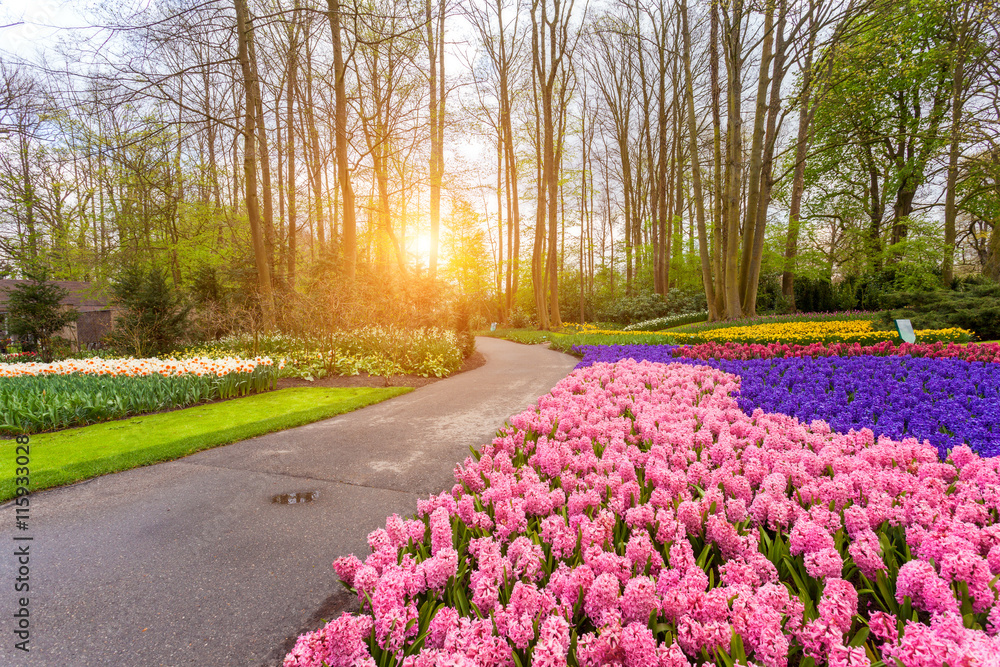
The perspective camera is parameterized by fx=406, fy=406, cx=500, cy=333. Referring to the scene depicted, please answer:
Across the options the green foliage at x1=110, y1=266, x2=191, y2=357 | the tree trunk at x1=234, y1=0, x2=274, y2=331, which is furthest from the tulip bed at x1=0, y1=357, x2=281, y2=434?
the tree trunk at x1=234, y1=0, x2=274, y2=331

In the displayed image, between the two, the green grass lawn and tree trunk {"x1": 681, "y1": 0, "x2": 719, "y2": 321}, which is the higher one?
tree trunk {"x1": 681, "y1": 0, "x2": 719, "y2": 321}

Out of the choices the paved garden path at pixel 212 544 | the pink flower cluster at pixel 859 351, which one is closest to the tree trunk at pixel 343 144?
the paved garden path at pixel 212 544

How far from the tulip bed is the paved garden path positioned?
2.70m

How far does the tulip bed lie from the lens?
16.7ft

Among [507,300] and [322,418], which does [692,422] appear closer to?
[322,418]

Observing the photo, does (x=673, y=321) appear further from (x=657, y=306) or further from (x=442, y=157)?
(x=442, y=157)

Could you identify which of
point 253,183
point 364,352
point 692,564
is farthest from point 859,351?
point 253,183

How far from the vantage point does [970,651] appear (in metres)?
1.06

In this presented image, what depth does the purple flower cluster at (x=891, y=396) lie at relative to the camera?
2730mm

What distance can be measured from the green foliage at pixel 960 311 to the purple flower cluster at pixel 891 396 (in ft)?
19.5

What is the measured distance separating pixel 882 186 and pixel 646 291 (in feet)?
41.0

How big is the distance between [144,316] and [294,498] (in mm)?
12424

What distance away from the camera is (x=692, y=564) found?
1659 mm

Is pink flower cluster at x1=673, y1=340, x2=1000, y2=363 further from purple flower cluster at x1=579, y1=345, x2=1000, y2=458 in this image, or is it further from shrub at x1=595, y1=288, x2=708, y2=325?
shrub at x1=595, y1=288, x2=708, y2=325
